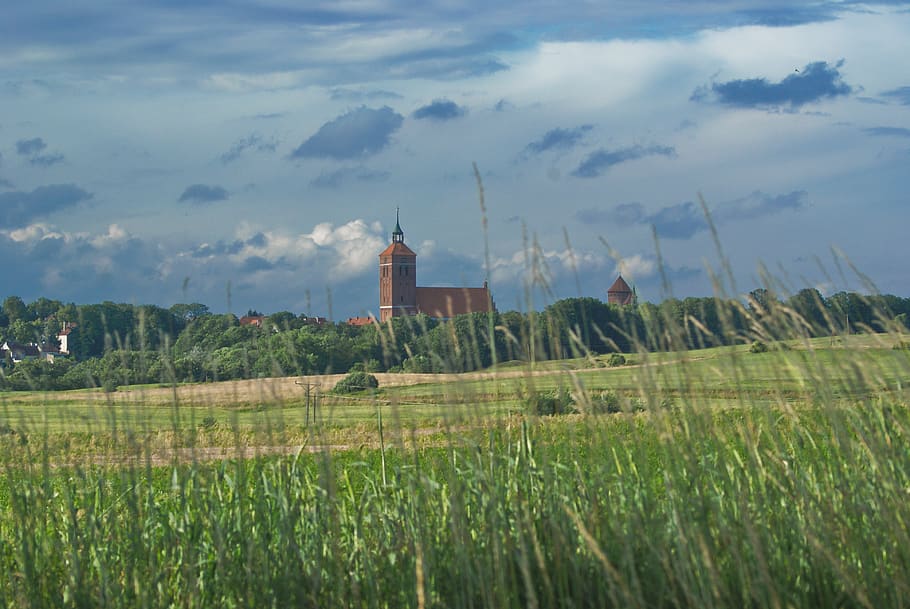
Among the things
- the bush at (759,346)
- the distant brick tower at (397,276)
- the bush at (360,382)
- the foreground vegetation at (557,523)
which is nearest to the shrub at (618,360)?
the foreground vegetation at (557,523)

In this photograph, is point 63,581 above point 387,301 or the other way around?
the other way around

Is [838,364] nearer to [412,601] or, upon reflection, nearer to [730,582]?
[730,582]

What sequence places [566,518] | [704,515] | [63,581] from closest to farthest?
[704,515] → [566,518] → [63,581]

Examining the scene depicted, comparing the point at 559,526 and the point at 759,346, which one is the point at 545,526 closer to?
the point at 559,526

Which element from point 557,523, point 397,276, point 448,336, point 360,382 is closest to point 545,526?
point 557,523

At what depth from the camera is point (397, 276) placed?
12406 cm

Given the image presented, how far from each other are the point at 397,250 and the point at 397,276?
3.62 meters

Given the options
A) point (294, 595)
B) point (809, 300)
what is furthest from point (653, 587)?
point (809, 300)

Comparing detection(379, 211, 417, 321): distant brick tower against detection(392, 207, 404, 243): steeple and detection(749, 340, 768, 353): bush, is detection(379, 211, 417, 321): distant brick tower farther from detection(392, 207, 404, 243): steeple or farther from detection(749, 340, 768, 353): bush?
detection(749, 340, 768, 353): bush

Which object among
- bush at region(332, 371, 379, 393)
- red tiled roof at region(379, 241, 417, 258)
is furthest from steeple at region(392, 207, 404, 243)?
bush at region(332, 371, 379, 393)

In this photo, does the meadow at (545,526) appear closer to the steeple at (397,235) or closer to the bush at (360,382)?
the bush at (360,382)

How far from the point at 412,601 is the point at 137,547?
116cm

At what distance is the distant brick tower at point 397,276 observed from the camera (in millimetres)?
123625

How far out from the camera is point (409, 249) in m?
126
